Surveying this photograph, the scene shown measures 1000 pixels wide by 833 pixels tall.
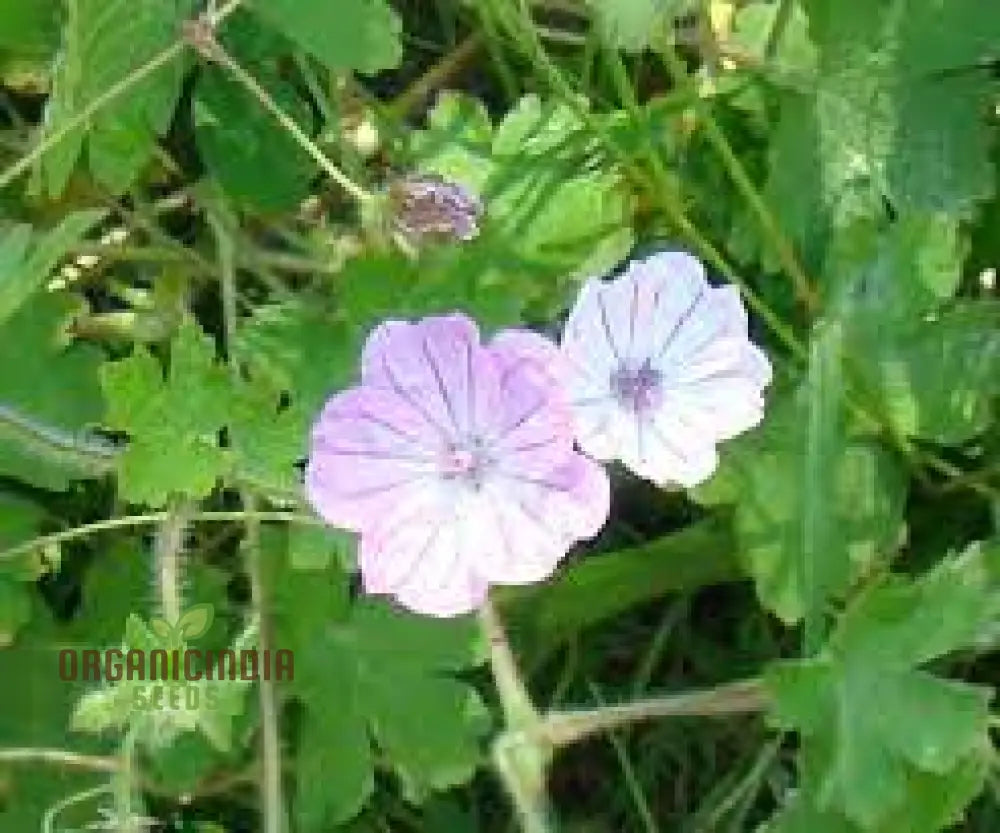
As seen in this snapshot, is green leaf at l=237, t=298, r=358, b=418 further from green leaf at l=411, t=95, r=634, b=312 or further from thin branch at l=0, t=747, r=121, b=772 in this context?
thin branch at l=0, t=747, r=121, b=772

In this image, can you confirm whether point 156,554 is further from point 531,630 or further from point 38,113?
point 38,113

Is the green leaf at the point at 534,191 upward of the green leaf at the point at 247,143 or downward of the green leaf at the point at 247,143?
downward

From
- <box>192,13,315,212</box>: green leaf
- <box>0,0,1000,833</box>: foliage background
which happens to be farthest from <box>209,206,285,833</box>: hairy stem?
<box>192,13,315,212</box>: green leaf

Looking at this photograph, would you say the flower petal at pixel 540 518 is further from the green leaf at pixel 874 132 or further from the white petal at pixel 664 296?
the green leaf at pixel 874 132

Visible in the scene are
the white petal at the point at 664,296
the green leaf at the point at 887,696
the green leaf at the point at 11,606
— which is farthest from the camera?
the green leaf at the point at 11,606

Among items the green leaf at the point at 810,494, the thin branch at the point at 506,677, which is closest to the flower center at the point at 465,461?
the thin branch at the point at 506,677

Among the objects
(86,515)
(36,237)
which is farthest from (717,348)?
(86,515)
